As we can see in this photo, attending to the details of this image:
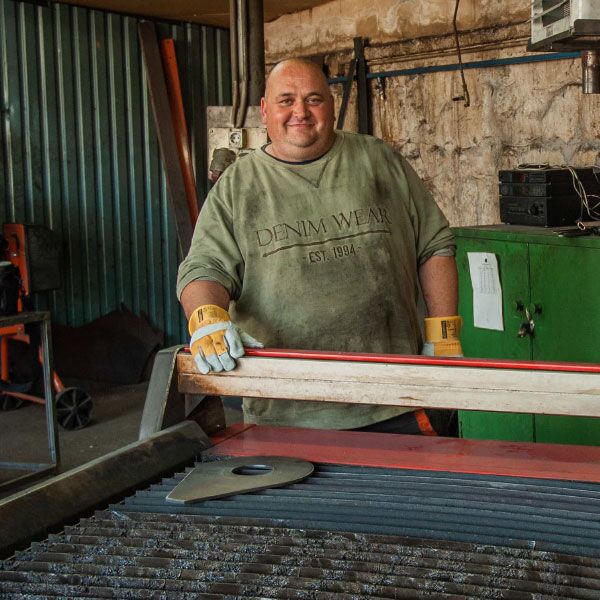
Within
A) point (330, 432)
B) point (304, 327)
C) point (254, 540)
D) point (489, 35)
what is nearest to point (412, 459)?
point (330, 432)

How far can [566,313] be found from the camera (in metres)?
3.83

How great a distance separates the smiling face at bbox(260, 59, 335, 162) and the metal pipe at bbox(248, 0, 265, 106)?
236 centimetres

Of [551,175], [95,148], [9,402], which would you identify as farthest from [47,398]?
[551,175]

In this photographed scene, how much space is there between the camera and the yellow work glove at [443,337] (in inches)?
108

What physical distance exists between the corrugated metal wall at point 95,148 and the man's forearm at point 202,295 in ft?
14.5

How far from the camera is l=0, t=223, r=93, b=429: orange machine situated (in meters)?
5.96

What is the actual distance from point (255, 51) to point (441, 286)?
269cm

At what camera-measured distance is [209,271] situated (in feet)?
8.34

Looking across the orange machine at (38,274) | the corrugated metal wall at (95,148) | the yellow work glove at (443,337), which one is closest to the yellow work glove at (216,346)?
the yellow work glove at (443,337)

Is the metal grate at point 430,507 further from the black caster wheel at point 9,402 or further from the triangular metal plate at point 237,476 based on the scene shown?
the black caster wheel at point 9,402

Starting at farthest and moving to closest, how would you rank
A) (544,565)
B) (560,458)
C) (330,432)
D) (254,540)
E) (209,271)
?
(209,271)
(330,432)
(560,458)
(254,540)
(544,565)

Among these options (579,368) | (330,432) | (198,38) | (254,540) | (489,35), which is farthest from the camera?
(198,38)

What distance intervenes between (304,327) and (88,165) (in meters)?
4.72

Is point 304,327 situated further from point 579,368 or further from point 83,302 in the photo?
point 83,302
